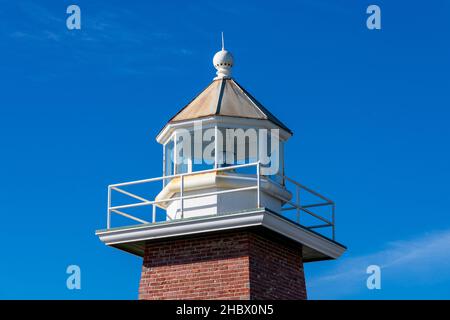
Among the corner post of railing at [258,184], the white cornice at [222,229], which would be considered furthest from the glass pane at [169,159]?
the corner post of railing at [258,184]

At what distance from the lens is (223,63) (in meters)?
33.4

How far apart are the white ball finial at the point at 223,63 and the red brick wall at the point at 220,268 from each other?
4.20 metres

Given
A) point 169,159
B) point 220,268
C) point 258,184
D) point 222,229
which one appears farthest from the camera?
point 169,159

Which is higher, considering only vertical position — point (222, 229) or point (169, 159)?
point (169, 159)

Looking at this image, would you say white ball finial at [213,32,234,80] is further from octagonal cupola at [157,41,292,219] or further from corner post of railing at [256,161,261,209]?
corner post of railing at [256,161,261,209]

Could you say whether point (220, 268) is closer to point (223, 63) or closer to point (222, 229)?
point (222, 229)

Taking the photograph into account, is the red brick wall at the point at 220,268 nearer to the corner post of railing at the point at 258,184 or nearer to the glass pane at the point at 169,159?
the corner post of railing at the point at 258,184

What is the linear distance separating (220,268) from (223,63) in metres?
5.08

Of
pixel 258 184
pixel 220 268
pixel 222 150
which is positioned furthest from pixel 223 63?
pixel 220 268

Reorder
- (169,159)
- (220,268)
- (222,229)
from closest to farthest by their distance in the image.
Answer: (222,229) → (220,268) → (169,159)

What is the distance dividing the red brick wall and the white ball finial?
420 centimetres

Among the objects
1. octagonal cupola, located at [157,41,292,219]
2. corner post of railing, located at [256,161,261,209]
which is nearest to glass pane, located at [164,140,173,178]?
octagonal cupola, located at [157,41,292,219]

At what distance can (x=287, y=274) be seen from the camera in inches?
1273
